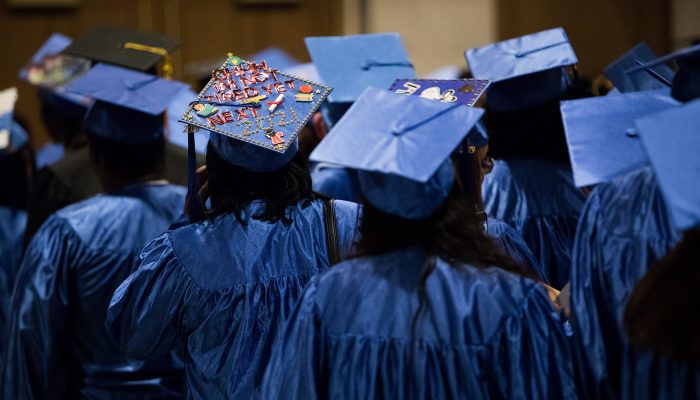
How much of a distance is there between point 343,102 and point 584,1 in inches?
120

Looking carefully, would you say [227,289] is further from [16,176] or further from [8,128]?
[16,176]

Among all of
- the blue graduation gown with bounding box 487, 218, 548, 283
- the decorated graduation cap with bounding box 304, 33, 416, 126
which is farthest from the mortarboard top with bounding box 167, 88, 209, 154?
the blue graduation gown with bounding box 487, 218, 548, 283

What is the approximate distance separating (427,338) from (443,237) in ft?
0.63

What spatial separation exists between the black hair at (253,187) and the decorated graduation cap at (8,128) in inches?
73.2

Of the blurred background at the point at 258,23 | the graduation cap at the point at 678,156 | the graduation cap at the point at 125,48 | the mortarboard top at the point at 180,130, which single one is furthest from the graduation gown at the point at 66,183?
the blurred background at the point at 258,23

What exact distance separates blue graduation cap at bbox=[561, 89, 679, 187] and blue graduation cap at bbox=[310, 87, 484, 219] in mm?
235

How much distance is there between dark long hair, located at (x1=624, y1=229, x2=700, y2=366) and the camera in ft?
4.92

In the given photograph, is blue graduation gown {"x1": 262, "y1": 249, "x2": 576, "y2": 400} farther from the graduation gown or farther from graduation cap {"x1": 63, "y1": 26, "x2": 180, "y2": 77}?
graduation cap {"x1": 63, "y1": 26, "x2": 180, "y2": 77}

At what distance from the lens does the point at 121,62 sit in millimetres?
3570

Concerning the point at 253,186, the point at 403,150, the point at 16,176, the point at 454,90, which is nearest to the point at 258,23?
the point at 16,176

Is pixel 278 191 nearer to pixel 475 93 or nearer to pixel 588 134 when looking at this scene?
pixel 475 93

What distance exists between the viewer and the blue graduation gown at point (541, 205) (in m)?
2.84

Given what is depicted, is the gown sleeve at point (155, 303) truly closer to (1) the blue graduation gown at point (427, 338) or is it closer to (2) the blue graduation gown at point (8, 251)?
(1) the blue graduation gown at point (427, 338)

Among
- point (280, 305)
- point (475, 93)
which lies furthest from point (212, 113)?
point (475, 93)
